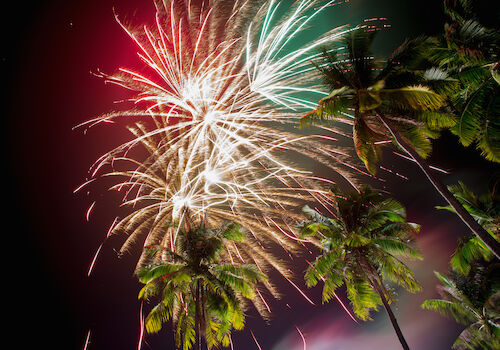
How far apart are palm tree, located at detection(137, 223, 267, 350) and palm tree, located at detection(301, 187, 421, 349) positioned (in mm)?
3896

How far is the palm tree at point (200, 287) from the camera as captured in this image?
551 inches

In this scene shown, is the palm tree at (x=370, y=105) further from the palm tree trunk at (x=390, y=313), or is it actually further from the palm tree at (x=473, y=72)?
the palm tree trunk at (x=390, y=313)

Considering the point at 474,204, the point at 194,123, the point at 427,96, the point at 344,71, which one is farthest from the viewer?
the point at 474,204

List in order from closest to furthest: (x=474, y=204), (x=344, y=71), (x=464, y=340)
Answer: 1. (x=344, y=71)
2. (x=474, y=204)
3. (x=464, y=340)

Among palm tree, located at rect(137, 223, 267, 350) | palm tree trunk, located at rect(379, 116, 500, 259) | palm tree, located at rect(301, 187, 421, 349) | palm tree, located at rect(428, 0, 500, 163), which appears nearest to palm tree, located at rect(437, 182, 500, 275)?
palm tree, located at rect(301, 187, 421, 349)

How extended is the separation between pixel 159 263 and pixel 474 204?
16.6 meters

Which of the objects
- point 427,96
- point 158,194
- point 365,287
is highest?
point 158,194

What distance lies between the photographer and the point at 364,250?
15258 millimetres

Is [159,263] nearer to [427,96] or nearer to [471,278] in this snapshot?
[427,96]

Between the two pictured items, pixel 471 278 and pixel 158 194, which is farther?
pixel 471 278

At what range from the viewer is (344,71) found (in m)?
12.7

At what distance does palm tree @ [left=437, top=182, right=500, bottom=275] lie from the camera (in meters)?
14.4

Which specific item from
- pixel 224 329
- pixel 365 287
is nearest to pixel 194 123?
pixel 224 329

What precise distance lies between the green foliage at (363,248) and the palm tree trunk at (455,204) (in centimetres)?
340
